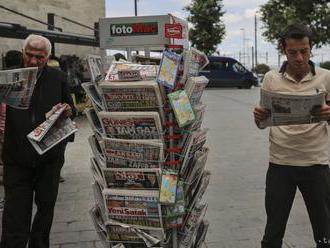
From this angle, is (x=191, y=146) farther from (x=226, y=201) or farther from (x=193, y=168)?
(x=226, y=201)

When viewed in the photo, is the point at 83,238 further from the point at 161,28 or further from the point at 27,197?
the point at 161,28

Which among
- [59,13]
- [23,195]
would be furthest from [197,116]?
[59,13]

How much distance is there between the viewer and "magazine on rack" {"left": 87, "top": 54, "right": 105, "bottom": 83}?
3.59 metres

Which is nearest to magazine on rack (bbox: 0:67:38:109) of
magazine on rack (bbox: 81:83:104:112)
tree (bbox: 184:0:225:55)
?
magazine on rack (bbox: 81:83:104:112)

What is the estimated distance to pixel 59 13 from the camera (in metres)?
21.3

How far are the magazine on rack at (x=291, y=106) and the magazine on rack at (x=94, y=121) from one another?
1124 millimetres

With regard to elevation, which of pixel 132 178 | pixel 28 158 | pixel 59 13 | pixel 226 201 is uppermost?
pixel 59 13

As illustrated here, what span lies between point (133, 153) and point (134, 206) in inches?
13.9

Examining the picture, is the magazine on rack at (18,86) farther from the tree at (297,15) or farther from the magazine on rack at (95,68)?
the tree at (297,15)

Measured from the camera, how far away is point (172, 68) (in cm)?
333

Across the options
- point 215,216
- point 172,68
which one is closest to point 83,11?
point 215,216

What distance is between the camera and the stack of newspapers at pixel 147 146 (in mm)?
3358

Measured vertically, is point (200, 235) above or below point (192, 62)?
below

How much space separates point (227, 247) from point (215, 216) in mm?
890
